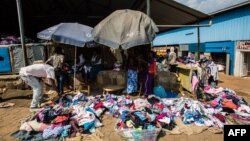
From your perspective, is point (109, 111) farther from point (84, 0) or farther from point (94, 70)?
point (84, 0)

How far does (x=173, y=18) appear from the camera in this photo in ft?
43.9

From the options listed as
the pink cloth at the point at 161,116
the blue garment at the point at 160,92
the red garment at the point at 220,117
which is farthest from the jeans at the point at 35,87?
the red garment at the point at 220,117

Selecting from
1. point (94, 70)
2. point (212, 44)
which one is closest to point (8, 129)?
point (94, 70)

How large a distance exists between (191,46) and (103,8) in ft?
39.7

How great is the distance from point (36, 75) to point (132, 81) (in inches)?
128

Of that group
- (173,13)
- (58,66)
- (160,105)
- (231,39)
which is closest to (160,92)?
(160,105)

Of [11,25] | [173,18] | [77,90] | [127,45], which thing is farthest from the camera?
[11,25]

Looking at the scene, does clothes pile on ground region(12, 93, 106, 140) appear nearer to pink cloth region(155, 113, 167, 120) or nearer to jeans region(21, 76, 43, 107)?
jeans region(21, 76, 43, 107)

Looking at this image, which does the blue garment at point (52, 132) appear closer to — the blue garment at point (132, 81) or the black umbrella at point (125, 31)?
the black umbrella at point (125, 31)

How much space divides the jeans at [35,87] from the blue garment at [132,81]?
304cm

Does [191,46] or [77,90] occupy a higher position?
[191,46]

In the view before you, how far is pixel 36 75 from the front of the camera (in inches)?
280

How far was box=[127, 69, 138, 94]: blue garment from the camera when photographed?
8.42m

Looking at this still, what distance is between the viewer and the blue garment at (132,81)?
8.42 meters
